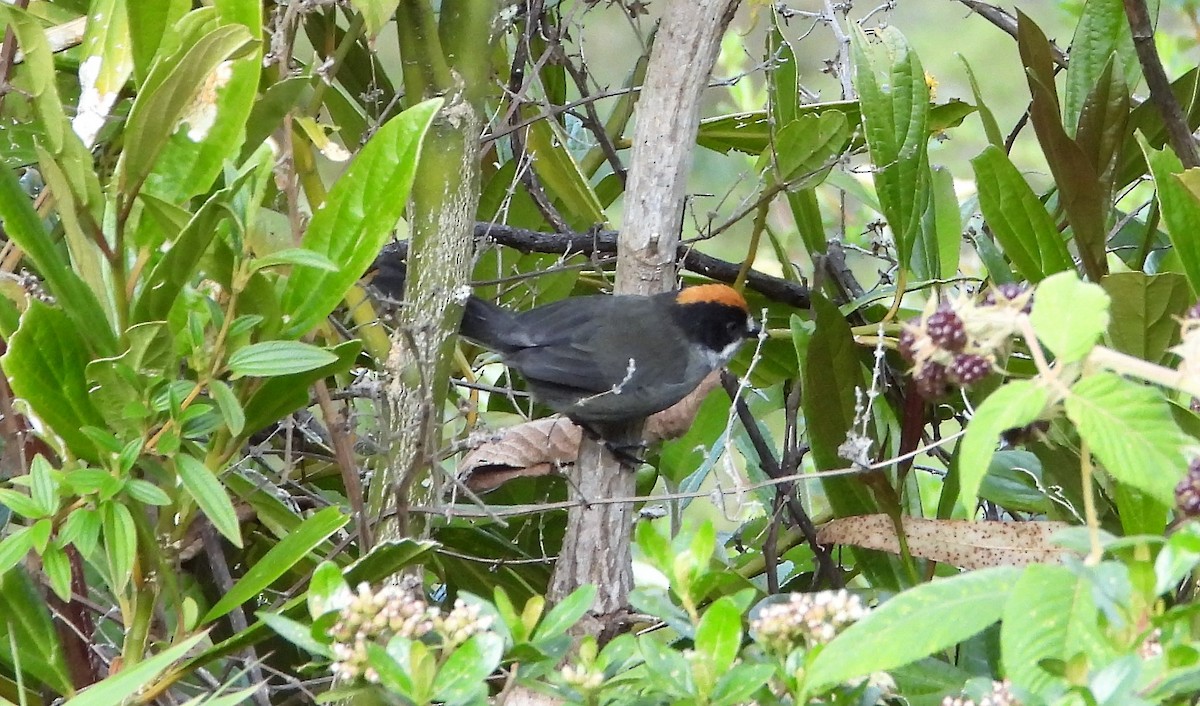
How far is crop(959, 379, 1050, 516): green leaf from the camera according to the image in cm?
66

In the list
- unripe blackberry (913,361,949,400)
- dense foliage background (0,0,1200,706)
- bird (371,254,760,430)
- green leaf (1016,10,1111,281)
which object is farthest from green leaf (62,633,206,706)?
bird (371,254,760,430)

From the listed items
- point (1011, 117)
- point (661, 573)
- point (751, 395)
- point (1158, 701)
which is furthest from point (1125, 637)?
point (1011, 117)

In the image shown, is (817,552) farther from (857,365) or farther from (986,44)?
(986,44)

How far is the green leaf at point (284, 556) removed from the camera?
1.15 m

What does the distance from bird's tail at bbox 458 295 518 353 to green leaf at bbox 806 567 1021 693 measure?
180 centimetres

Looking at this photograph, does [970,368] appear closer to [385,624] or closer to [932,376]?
[932,376]

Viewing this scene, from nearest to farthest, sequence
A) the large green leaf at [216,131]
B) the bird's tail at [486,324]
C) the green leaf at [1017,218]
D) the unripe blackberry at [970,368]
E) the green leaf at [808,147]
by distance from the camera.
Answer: the unripe blackberry at [970,368]
the large green leaf at [216,131]
the green leaf at [1017,218]
the green leaf at [808,147]
the bird's tail at [486,324]

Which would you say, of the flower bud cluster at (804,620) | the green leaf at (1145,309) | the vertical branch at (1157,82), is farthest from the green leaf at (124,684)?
the vertical branch at (1157,82)

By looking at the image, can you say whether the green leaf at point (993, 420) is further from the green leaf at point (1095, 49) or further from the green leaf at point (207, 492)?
the green leaf at point (1095, 49)

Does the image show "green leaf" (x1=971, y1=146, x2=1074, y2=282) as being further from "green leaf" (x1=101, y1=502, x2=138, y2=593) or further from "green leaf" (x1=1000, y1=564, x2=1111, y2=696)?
"green leaf" (x1=101, y1=502, x2=138, y2=593)

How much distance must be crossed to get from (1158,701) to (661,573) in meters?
0.44

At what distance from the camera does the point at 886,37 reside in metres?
1.63

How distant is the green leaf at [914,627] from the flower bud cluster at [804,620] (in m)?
0.09

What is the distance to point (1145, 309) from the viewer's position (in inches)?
52.4
